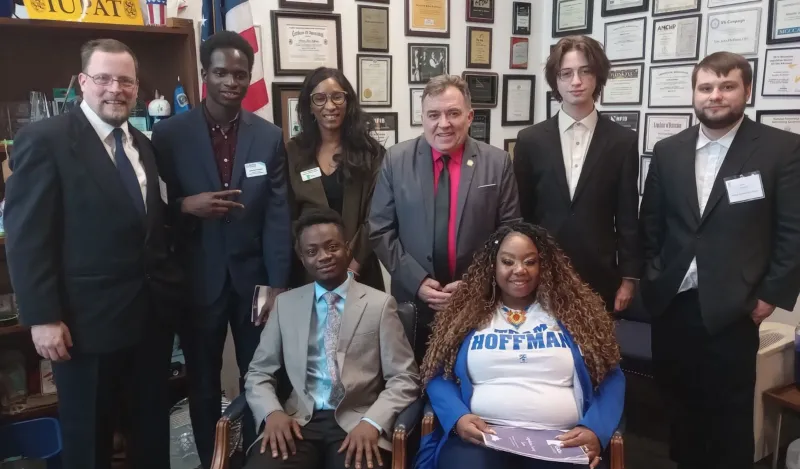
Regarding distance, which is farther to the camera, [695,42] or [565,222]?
[695,42]

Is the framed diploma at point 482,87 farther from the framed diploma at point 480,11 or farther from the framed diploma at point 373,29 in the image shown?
the framed diploma at point 373,29

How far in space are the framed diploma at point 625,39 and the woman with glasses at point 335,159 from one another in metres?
2.11

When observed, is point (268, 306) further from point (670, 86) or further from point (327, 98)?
point (670, 86)

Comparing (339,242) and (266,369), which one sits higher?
(339,242)

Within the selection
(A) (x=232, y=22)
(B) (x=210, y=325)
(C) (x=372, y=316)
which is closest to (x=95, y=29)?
(A) (x=232, y=22)

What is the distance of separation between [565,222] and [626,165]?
0.32m

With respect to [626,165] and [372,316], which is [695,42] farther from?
[372,316]

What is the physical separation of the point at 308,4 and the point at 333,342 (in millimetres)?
2190

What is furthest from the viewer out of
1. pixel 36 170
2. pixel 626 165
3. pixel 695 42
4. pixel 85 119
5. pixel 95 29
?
pixel 695 42

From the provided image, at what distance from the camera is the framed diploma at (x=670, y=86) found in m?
3.52

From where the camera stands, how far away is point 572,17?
4.14 meters

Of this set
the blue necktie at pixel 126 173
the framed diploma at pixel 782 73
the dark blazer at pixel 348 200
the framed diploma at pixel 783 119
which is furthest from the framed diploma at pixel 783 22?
the blue necktie at pixel 126 173

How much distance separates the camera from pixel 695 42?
3455 millimetres

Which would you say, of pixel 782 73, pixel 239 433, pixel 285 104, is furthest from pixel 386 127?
pixel 239 433
